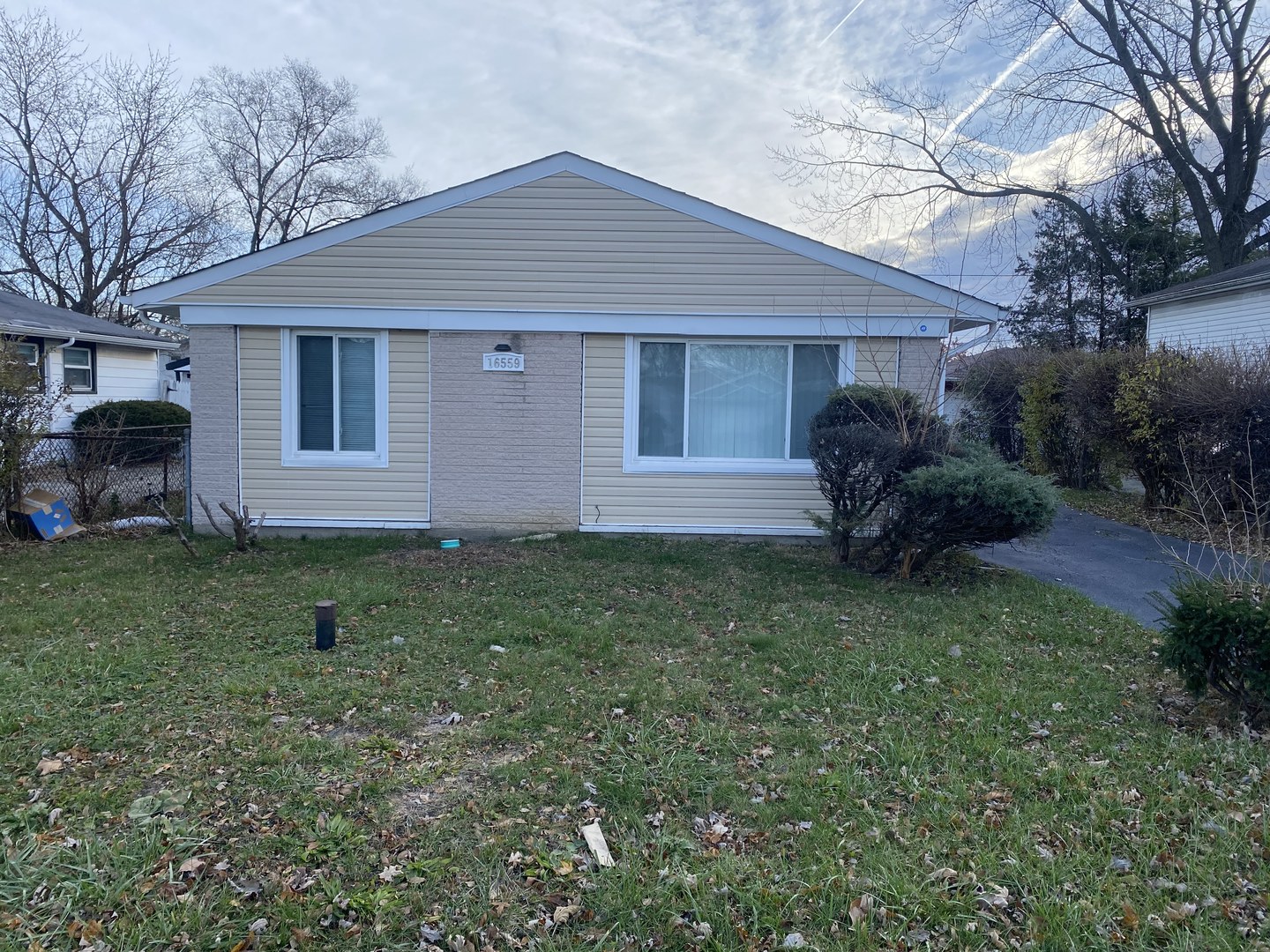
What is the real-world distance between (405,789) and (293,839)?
0.57 meters

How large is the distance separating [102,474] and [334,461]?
3.52 meters

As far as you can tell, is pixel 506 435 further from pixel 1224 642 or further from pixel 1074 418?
pixel 1074 418

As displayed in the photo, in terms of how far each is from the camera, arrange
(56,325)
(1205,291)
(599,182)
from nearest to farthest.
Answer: (599,182) < (1205,291) < (56,325)

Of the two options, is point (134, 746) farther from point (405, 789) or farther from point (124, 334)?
point (124, 334)

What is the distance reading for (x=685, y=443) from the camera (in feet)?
31.0

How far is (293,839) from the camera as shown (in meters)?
3.15

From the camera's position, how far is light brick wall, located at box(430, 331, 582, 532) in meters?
9.27

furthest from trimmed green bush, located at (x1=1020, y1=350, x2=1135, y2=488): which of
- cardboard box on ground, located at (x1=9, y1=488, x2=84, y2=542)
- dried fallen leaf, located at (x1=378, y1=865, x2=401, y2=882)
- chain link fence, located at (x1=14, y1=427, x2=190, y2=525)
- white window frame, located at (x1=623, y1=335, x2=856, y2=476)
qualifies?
cardboard box on ground, located at (x1=9, y1=488, x2=84, y2=542)

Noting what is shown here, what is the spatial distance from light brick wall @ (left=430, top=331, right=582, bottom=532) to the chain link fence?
344cm

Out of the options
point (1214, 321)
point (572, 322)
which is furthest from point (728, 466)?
point (1214, 321)

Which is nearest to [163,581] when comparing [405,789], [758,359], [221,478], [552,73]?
[221,478]

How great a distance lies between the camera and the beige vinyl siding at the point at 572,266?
357 inches

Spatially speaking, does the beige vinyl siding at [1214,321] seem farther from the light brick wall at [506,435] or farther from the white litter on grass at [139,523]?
the white litter on grass at [139,523]

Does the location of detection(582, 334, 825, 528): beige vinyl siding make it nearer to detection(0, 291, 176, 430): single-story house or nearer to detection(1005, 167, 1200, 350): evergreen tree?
detection(0, 291, 176, 430): single-story house
